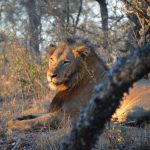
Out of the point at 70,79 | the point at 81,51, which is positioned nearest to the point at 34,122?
the point at 70,79

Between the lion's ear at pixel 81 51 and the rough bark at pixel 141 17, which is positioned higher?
the rough bark at pixel 141 17

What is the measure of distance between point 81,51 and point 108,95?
398 cm

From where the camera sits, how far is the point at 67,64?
6453 mm

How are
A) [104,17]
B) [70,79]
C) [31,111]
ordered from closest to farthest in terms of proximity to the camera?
[70,79] → [31,111] → [104,17]

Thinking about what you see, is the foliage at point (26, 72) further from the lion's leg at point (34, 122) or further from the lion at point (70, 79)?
the lion's leg at point (34, 122)

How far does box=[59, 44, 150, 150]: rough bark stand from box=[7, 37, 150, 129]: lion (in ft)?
11.1

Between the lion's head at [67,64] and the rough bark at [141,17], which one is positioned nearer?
the lion's head at [67,64]

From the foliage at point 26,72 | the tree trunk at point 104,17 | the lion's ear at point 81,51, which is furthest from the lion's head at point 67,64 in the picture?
the tree trunk at point 104,17

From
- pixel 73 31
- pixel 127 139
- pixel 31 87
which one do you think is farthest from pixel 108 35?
pixel 127 139

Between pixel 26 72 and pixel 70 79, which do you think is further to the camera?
pixel 26 72

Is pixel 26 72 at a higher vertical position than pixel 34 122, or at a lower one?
higher

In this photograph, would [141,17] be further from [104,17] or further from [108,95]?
[108,95]

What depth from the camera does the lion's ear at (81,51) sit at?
6555 millimetres

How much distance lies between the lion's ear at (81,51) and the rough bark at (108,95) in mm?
3832
